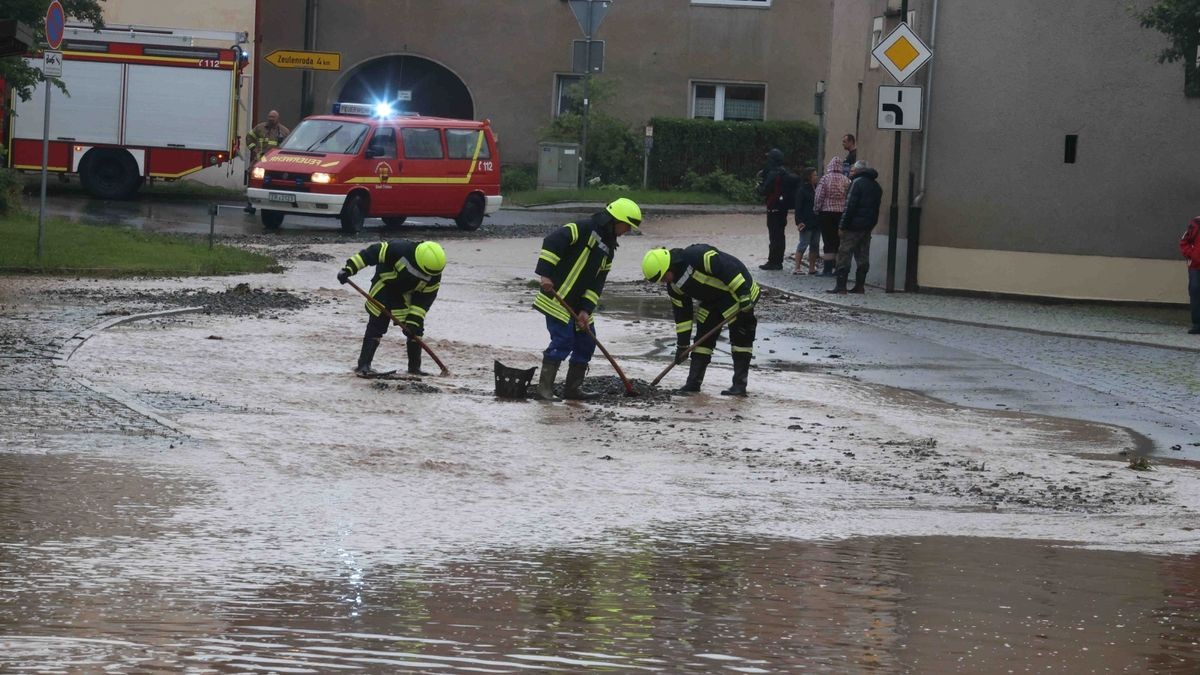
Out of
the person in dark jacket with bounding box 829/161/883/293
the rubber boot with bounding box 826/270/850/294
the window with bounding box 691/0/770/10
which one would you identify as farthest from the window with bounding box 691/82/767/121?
the rubber boot with bounding box 826/270/850/294

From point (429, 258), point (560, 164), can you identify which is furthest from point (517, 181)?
point (429, 258)

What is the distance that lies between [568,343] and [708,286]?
126cm

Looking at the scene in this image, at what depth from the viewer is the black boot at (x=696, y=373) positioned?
13.4m

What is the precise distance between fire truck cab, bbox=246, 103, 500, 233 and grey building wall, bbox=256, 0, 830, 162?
10985 mm

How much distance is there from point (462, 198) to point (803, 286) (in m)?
8.40

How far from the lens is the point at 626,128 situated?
4009 centimetres

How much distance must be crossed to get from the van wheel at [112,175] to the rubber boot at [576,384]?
20173 millimetres

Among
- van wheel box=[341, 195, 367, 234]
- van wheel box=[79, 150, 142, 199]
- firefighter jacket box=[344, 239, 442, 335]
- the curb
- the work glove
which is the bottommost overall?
the work glove


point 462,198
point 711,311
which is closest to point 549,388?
point 711,311

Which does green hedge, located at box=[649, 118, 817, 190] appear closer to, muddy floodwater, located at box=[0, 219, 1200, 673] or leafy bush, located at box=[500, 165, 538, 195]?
leafy bush, located at box=[500, 165, 538, 195]

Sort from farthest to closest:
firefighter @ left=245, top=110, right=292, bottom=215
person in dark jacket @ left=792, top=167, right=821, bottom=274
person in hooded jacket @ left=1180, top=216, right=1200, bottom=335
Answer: firefighter @ left=245, top=110, right=292, bottom=215, person in dark jacket @ left=792, top=167, right=821, bottom=274, person in hooded jacket @ left=1180, top=216, right=1200, bottom=335

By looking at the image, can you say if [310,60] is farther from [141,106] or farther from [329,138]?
[329,138]

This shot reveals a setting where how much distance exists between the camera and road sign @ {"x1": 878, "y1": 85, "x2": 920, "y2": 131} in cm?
2024

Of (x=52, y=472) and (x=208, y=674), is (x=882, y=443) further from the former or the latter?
(x=208, y=674)
